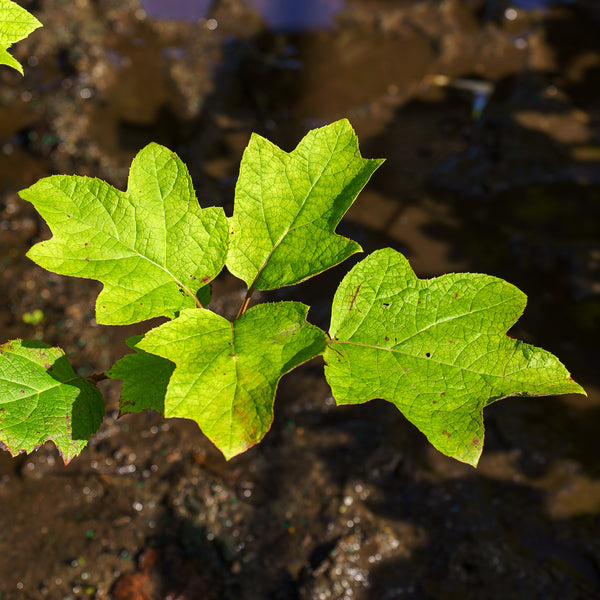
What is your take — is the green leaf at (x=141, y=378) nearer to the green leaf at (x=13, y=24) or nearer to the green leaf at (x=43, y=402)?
the green leaf at (x=43, y=402)

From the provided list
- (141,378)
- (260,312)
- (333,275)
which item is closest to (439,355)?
(260,312)

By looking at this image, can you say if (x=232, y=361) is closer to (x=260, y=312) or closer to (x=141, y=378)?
(x=260, y=312)

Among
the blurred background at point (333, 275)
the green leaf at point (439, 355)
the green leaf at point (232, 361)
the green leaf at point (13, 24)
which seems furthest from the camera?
the blurred background at point (333, 275)

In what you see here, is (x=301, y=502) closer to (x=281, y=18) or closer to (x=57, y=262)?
(x=57, y=262)

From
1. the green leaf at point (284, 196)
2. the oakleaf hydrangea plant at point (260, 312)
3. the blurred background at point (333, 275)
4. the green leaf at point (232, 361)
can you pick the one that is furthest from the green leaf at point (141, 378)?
the blurred background at point (333, 275)

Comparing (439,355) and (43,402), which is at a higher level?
(439,355)

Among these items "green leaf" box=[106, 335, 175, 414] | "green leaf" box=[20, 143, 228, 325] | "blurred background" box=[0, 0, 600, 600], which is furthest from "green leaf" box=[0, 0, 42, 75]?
"blurred background" box=[0, 0, 600, 600]
